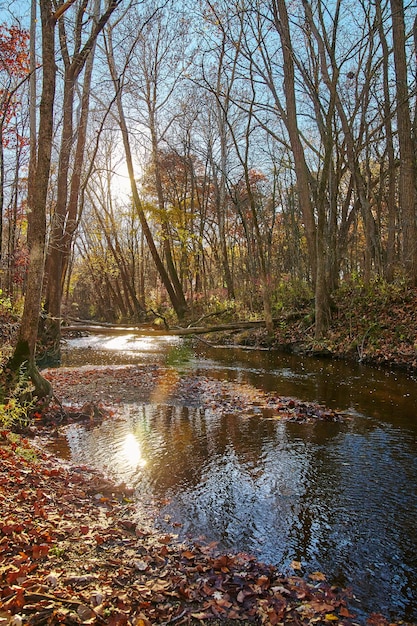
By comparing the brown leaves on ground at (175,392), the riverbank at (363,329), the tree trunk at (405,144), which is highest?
the tree trunk at (405,144)

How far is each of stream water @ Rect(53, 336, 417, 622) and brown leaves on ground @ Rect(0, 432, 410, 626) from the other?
257 millimetres

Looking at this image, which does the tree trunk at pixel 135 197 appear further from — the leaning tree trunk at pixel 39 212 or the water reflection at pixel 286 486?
the water reflection at pixel 286 486

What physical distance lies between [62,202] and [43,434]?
9.38m

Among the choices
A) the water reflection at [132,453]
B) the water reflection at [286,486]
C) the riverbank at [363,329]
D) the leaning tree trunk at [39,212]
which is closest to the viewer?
the water reflection at [286,486]

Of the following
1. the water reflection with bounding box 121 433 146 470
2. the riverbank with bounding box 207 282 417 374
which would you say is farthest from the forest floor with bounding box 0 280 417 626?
the riverbank with bounding box 207 282 417 374

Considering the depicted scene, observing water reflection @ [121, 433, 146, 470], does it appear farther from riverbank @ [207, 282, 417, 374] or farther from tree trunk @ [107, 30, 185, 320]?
tree trunk @ [107, 30, 185, 320]

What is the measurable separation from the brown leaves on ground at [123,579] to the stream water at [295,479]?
0.84ft

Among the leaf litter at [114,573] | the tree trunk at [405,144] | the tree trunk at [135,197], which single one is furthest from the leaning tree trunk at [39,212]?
the tree trunk at [135,197]

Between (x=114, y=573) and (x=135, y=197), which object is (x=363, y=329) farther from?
(x=135, y=197)

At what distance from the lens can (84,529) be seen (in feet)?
11.9

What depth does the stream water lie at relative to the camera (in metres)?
3.49

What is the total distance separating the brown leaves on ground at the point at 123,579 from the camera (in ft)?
8.50

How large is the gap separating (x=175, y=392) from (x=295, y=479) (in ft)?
15.9

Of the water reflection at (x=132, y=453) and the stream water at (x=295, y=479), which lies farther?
the water reflection at (x=132, y=453)
